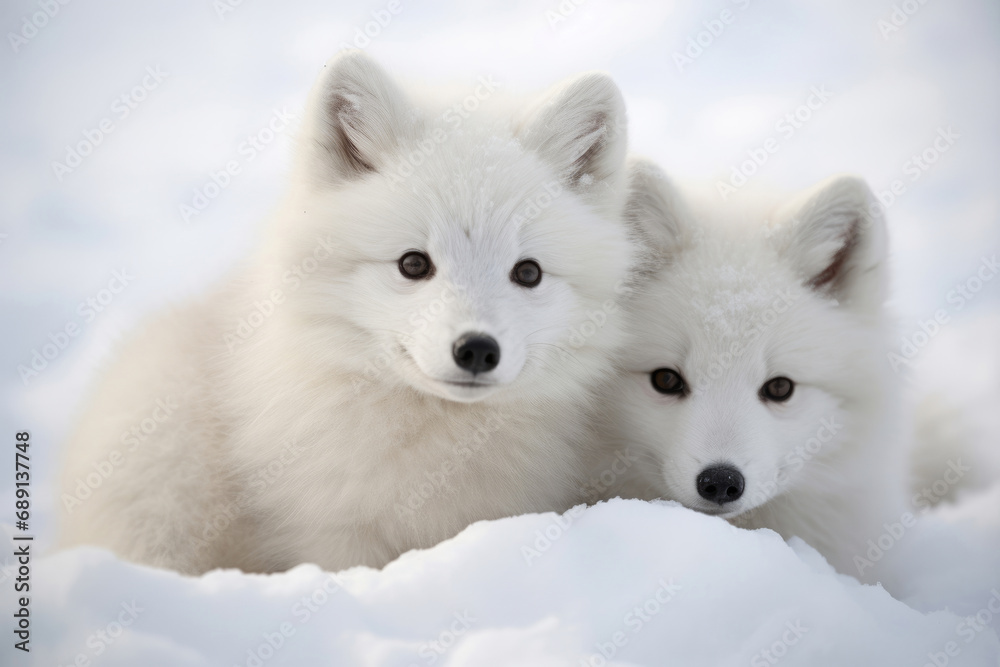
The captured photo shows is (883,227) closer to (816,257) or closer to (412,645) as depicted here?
(816,257)

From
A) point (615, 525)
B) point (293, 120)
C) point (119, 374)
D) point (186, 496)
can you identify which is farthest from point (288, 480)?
point (293, 120)

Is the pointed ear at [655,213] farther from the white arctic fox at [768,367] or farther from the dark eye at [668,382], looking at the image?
the dark eye at [668,382]

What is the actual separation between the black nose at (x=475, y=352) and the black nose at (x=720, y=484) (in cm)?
87

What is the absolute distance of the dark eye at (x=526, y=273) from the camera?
7.95 feet

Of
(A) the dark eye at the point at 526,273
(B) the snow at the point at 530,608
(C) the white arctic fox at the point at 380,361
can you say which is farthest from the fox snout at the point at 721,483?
(A) the dark eye at the point at 526,273

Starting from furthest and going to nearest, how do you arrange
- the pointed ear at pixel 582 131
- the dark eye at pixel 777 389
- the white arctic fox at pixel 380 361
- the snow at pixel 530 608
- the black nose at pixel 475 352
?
the dark eye at pixel 777 389 < the pointed ear at pixel 582 131 < the white arctic fox at pixel 380 361 < the black nose at pixel 475 352 < the snow at pixel 530 608

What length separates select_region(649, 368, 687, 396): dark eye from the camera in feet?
9.06

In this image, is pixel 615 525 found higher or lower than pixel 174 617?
higher

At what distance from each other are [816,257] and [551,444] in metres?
1.23

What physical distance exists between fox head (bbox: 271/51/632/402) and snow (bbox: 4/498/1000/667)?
0.54 meters

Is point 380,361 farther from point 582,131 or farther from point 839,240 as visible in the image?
point 839,240

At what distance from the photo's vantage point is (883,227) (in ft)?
9.37

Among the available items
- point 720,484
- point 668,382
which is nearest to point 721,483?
point 720,484

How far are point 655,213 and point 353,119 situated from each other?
3.79ft
